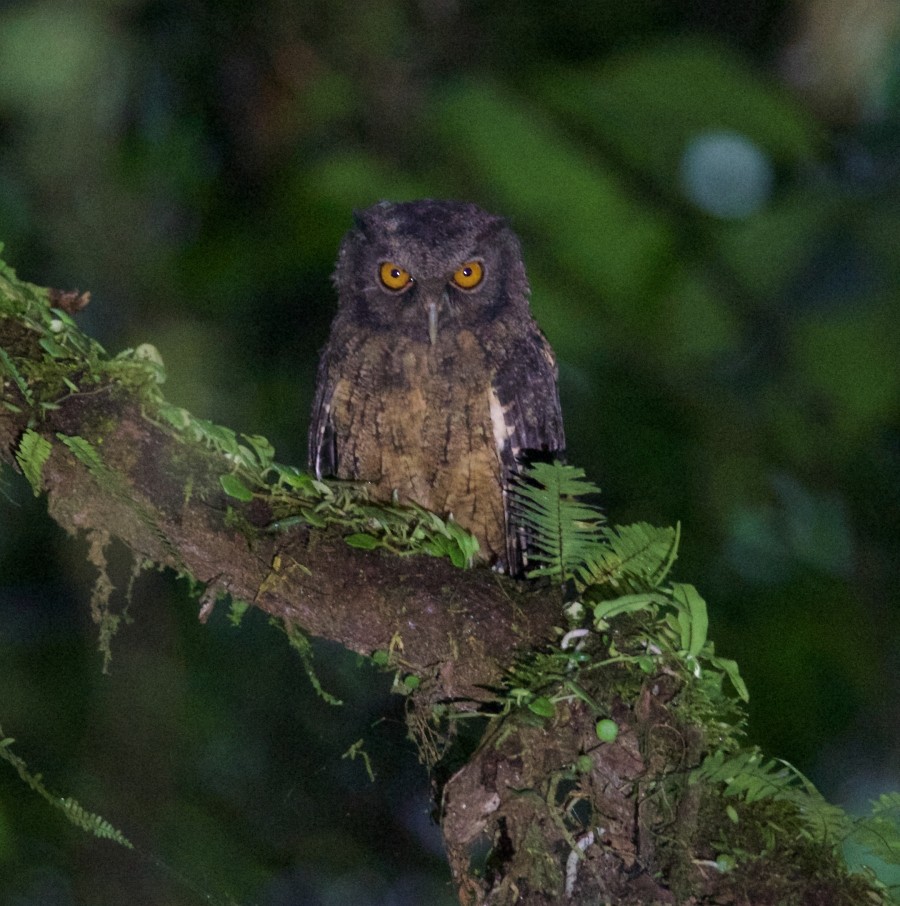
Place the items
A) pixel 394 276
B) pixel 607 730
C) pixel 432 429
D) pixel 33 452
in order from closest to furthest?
pixel 607 730 < pixel 33 452 < pixel 432 429 < pixel 394 276

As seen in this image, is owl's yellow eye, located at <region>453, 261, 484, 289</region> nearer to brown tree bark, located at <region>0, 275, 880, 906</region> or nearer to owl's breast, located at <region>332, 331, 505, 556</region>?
owl's breast, located at <region>332, 331, 505, 556</region>

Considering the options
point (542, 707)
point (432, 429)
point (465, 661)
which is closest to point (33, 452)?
point (465, 661)

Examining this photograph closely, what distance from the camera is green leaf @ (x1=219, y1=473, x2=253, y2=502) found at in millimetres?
1803

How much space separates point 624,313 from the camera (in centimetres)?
275

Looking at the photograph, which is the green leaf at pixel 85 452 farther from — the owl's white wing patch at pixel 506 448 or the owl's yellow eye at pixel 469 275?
the owl's yellow eye at pixel 469 275

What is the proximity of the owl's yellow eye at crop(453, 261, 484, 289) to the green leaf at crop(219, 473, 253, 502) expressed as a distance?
1307 millimetres

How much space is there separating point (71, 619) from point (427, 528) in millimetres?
2203

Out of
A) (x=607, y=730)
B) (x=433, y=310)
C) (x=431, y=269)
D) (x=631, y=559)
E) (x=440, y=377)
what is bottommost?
(x=607, y=730)

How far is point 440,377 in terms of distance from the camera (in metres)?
2.83

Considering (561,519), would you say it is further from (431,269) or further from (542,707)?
(431,269)

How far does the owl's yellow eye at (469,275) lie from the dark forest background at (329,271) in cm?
21

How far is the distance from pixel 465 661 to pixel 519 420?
1.14 metres

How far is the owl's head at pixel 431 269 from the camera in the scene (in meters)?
2.87


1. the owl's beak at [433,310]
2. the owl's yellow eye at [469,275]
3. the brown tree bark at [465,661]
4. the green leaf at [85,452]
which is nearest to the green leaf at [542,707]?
the brown tree bark at [465,661]
